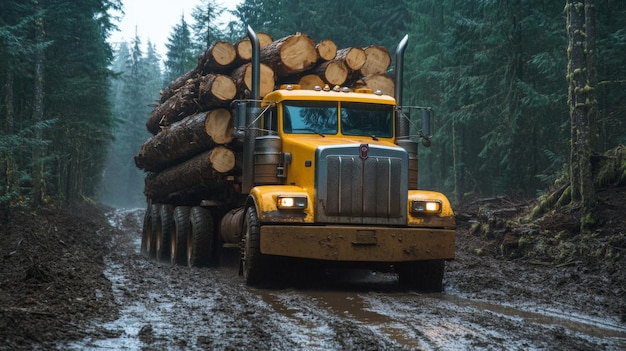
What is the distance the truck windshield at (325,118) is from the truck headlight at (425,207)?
1732 mm

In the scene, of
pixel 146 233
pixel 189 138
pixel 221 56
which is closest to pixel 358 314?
pixel 221 56

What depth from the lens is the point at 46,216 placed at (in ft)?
70.5

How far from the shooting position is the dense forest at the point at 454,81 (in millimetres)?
17297

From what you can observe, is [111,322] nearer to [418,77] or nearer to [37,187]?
[37,187]

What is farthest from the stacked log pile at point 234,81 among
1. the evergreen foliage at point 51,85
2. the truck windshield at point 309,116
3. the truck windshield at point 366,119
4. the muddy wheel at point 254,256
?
the evergreen foliage at point 51,85

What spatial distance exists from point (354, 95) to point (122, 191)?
8837 cm

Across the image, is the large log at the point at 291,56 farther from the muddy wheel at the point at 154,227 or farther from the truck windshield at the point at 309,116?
the muddy wheel at the point at 154,227

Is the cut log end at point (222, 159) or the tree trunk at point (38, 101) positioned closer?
the cut log end at point (222, 159)

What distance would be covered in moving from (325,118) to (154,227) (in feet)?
25.8

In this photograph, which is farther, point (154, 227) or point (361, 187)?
point (154, 227)

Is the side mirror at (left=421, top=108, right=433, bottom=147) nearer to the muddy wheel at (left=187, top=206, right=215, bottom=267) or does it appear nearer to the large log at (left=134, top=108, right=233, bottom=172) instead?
the large log at (left=134, top=108, right=233, bottom=172)

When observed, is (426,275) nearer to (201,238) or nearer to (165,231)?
(201,238)

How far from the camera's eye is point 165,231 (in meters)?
16.2

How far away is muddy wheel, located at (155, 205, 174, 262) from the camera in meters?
16.1
